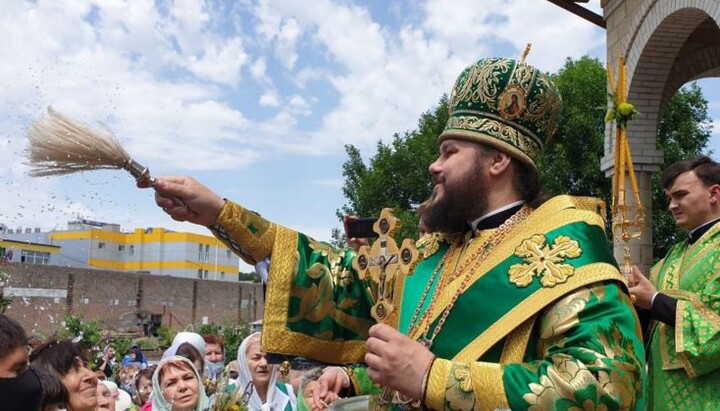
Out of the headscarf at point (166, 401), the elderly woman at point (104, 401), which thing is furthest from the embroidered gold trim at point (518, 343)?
the elderly woman at point (104, 401)

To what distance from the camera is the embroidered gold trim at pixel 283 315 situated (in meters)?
2.93

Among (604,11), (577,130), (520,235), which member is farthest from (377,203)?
(520,235)

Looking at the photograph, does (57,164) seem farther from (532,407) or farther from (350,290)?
(532,407)

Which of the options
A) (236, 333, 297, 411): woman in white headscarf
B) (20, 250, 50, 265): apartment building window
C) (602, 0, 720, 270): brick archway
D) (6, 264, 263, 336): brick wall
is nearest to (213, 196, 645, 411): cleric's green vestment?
(236, 333, 297, 411): woman in white headscarf

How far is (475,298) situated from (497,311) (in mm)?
97

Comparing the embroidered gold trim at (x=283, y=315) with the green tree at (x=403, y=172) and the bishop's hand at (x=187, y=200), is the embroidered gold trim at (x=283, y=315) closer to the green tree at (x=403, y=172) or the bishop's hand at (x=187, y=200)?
the bishop's hand at (x=187, y=200)

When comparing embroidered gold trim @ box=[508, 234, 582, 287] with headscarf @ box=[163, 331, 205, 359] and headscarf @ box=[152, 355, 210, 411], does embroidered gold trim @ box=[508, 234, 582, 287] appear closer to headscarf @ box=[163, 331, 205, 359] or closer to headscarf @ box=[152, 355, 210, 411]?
headscarf @ box=[152, 355, 210, 411]

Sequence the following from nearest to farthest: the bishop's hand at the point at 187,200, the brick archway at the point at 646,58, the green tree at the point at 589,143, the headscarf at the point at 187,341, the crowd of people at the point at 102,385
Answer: the bishop's hand at the point at 187,200 < the crowd of people at the point at 102,385 < the headscarf at the point at 187,341 < the brick archway at the point at 646,58 < the green tree at the point at 589,143

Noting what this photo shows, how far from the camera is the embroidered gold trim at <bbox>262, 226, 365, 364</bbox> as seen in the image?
2928mm

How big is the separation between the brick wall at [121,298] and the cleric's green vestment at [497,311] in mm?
22096

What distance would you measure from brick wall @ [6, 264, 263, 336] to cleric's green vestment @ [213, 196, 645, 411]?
22096 mm

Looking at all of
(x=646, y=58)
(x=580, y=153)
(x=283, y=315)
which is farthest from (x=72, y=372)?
(x=580, y=153)

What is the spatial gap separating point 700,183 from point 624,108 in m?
0.60

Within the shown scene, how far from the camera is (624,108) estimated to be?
4.14 m
